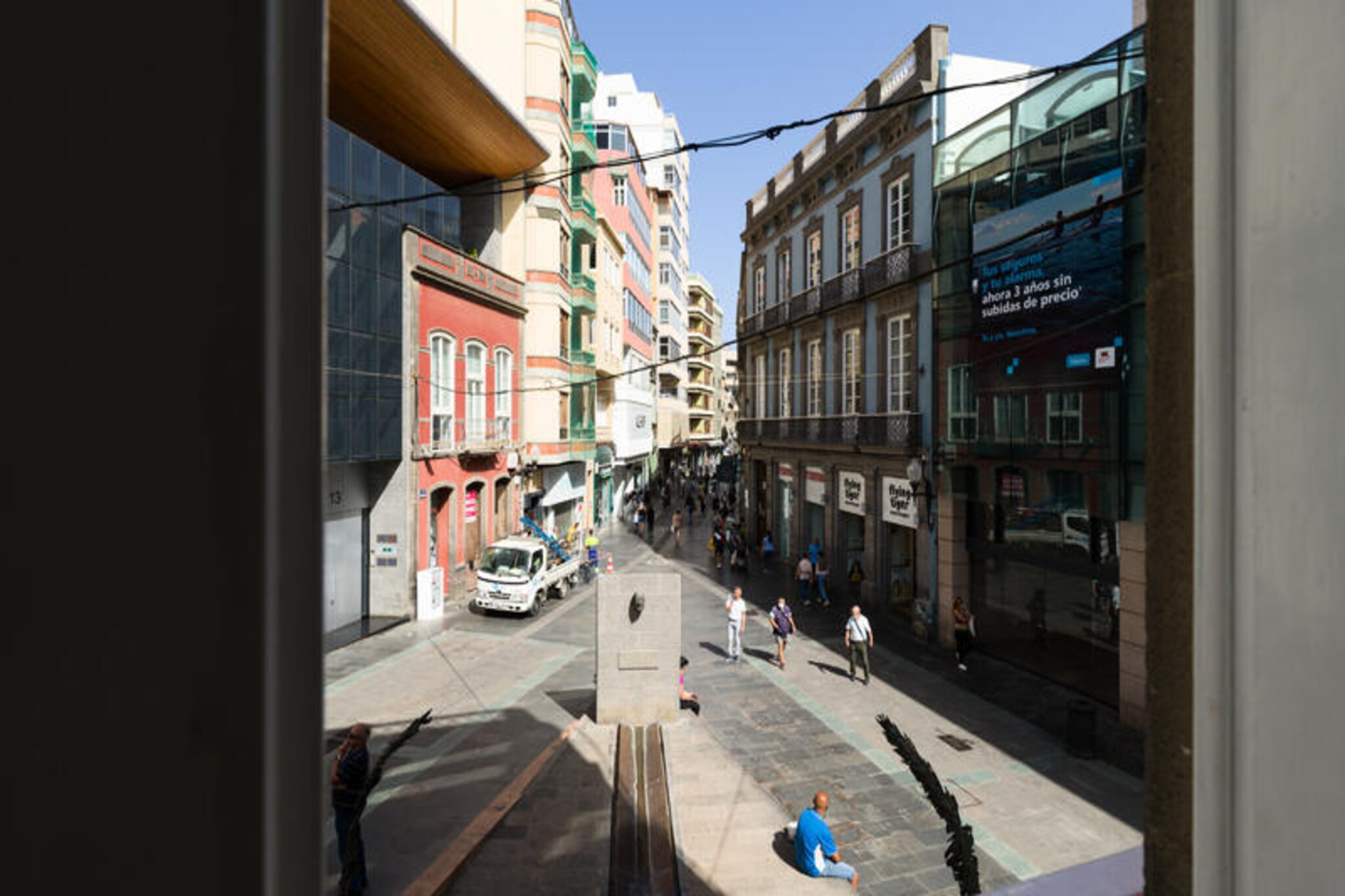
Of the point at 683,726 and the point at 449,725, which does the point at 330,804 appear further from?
the point at 683,726

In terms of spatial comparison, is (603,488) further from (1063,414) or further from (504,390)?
(1063,414)

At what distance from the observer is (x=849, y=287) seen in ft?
70.6

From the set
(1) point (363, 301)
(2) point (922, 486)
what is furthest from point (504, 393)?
(2) point (922, 486)

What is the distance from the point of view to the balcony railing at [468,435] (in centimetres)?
2006

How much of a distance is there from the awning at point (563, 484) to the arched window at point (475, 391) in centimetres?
606

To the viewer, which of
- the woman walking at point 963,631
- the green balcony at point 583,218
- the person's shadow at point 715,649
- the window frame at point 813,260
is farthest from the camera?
the green balcony at point 583,218

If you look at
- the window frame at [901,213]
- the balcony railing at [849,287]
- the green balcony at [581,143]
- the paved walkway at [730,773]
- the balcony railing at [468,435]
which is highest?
the green balcony at [581,143]

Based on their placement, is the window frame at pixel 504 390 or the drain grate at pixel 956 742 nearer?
the drain grate at pixel 956 742

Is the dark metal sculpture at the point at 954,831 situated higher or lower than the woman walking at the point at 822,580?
higher

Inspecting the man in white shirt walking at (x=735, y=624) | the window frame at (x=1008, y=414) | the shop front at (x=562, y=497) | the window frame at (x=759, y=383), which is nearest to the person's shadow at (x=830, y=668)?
the man in white shirt walking at (x=735, y=624)

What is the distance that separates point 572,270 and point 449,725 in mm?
21861

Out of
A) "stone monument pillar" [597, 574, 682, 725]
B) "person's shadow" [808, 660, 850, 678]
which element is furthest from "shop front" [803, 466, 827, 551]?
"stone monument pillar" [597, 574, 682, 725]

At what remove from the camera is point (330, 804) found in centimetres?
739

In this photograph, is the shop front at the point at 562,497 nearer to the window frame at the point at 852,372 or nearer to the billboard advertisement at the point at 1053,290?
the window frame at the point at 852,372
